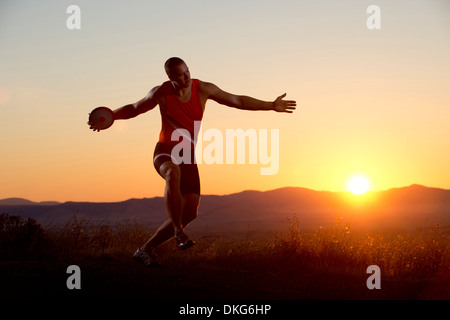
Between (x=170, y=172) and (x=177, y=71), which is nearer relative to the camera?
(x=170, y=172)

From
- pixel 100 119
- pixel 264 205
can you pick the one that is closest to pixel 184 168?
pixel 100 119

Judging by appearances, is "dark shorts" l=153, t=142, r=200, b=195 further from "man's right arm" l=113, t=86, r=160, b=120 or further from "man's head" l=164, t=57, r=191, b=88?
"man's head" l=164, t=57, r=191, b=88

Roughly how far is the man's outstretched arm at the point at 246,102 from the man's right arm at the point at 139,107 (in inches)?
29.8

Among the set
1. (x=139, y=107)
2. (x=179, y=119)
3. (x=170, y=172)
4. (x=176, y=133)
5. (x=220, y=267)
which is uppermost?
(x=139, y=107)

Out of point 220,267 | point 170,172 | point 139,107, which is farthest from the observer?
point 220,267

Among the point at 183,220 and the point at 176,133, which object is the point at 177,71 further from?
the point at 183,220

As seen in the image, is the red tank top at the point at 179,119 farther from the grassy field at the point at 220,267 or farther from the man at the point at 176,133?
the grassy field at the point at 220,267

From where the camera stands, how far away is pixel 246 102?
8.37 metres

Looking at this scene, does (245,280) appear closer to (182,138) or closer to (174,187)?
(174,187)

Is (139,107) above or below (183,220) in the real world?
above

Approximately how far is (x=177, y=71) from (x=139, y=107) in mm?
920

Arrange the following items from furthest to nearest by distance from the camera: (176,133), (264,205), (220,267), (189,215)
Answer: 1. (264,205)
2. (220,267)
3. (189,215)
4. (176,133)

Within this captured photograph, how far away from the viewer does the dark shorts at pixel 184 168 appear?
7.75 meters
